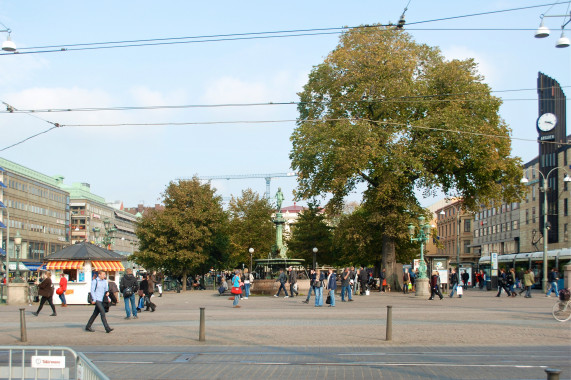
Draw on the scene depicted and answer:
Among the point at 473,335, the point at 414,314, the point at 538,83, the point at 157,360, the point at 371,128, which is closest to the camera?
the point at 157,360

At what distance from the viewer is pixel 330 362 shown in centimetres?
1207

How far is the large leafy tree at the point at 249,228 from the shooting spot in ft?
232

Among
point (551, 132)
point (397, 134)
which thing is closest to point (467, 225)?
point (551, 132)

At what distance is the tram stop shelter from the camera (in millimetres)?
32438

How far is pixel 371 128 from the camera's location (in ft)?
131

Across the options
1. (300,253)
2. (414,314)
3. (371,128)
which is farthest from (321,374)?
(300,253)

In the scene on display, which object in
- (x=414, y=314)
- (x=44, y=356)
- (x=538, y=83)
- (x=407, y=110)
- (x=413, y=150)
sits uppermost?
(x=538, y=83)

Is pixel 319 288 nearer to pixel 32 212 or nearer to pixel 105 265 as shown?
pixel 105 265

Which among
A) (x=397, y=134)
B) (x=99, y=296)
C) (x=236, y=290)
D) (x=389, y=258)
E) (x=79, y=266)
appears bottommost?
(x=236, y=290)

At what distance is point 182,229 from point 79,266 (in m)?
24.5

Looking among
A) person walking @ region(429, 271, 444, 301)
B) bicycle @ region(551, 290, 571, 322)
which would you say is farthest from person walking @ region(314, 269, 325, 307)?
bicycle @ region(551, 290, 571, 322)

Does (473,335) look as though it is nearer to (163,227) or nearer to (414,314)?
(414,314)

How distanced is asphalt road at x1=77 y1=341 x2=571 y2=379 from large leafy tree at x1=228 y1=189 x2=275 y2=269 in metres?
55.1

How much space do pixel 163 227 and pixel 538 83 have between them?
157ft
